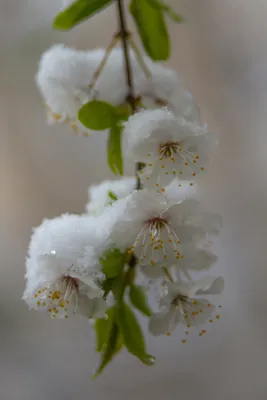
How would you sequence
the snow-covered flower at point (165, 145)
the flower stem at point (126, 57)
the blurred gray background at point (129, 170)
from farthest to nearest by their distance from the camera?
the blurred gray background at point (129, 170) < the flower stem at point (126, 57) < the snow-covered flower at point (165, 145)

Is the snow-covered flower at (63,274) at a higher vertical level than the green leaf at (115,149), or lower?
lower

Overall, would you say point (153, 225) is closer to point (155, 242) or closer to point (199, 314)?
point (155, 242)

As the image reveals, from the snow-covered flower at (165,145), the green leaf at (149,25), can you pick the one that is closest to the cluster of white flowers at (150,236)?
the snow-covered flower at (165,145)

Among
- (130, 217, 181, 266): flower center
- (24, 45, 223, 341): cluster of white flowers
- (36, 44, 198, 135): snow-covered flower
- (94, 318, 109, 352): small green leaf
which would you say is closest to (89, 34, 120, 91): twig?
(36, 44, 198, 135): snow-covered flower

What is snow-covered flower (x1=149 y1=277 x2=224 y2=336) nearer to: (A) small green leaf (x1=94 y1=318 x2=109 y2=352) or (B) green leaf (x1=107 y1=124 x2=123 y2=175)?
(A) small green leaf (x1=94 y1=318 x2=109 y2=352)

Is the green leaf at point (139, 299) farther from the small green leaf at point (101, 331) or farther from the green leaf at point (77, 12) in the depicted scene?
the green leaf at point (77, 12)

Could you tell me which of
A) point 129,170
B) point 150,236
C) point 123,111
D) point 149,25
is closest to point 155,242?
point 150,236
